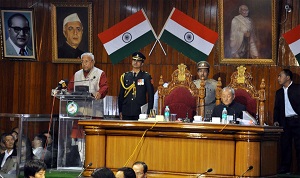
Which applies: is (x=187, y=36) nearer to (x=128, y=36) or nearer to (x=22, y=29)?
(x=128, y=36)

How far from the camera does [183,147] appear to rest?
367 inches

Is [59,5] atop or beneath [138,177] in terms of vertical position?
atop

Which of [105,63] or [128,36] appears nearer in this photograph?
[128,36]

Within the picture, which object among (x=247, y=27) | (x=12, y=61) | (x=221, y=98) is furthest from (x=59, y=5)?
(x=221, y=98)

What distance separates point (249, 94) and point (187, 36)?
2.55 metres

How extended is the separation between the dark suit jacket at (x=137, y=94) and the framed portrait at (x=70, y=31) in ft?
7.24

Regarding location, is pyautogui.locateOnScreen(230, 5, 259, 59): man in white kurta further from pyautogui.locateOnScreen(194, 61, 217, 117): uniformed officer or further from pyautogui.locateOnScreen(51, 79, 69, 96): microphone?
pyautogui.locateOnScreen(51, 79, 69, 96): microphone

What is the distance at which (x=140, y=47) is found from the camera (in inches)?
524

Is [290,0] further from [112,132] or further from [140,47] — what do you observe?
[112,132]

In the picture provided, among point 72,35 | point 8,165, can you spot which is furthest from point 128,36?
point 8,165

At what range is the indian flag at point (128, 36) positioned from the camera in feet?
43.5

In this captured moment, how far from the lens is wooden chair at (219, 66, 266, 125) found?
10562 millimetres

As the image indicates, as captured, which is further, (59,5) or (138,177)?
(59,5)

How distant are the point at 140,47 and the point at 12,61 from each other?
229 centimetres
